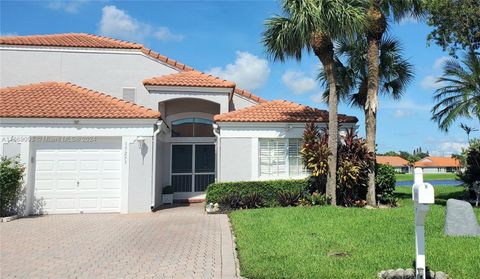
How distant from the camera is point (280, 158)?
17.0m

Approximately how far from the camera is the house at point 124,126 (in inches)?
582

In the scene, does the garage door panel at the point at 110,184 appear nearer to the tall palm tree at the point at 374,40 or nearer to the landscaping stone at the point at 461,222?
the tall palm tree at the point at 374,40

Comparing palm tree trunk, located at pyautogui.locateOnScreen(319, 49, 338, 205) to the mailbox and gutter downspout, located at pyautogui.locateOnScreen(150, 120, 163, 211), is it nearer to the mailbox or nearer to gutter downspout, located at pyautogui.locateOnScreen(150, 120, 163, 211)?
gutter downspout, located at pyautogui.locateOnScreen(150, 120, 163, 211)

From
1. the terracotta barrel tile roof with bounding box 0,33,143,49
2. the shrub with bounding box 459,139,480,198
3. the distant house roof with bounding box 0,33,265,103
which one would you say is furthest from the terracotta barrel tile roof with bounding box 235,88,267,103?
the shrub with bounding box 459,139,480,198

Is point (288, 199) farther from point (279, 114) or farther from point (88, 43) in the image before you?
point (88, 43)

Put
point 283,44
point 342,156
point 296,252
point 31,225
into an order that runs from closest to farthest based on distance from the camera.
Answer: point 296,252
point 31,225
point 283,44
point 342,156

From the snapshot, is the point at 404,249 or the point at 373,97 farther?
the point at 373,97

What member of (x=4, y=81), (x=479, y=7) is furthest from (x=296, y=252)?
(x=4, y=81)

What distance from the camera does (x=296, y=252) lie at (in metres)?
7.72

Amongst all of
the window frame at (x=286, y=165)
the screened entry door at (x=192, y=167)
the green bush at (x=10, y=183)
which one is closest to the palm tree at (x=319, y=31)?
the window frame at (x=286, y=165)

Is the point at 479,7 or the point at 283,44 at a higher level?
the point at 479,7

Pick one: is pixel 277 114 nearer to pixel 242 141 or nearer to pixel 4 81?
pixel 242 141

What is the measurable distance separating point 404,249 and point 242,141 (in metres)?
9.51

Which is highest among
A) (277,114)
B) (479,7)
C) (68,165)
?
(479,7)
